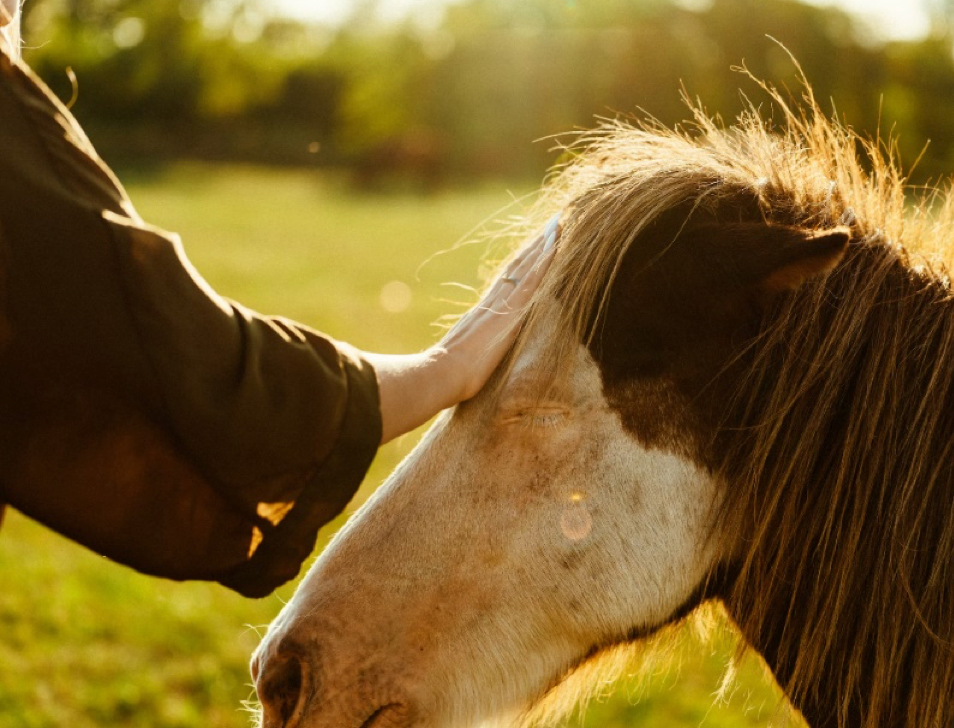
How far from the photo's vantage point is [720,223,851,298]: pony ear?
142 cm

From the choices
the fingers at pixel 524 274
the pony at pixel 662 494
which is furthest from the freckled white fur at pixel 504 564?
the fingers at pixel 524 274

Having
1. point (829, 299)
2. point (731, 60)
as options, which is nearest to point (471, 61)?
point (731, 60)

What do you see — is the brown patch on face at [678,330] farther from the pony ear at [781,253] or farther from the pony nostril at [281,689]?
the pony nostril at [281,689]

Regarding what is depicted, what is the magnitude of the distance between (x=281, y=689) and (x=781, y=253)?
1155 mm

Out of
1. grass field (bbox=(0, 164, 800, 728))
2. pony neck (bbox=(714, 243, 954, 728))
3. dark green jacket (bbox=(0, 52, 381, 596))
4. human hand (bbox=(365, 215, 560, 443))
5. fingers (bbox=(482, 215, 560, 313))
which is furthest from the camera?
grass field (bbox=(0, 164, 800, 728))

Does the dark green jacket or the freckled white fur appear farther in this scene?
the freckled white fur

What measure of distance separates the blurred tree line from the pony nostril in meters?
28.8

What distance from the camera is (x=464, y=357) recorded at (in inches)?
62.1

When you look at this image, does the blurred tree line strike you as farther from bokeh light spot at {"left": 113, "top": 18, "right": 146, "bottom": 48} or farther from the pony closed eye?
the pony closed eye

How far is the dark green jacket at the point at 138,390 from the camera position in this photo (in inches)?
42.9

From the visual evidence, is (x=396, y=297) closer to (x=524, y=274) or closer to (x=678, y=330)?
(x=524, y=274)

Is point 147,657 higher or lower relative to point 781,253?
lower

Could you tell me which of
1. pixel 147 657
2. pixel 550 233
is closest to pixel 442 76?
pixel 147 657

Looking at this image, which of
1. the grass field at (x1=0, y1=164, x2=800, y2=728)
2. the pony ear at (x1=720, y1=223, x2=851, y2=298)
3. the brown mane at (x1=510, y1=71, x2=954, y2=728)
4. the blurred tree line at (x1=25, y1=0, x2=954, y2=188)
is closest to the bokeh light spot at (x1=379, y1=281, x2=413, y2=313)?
the grass field at (x1=0, y1=164, x2=800, y2=728)
